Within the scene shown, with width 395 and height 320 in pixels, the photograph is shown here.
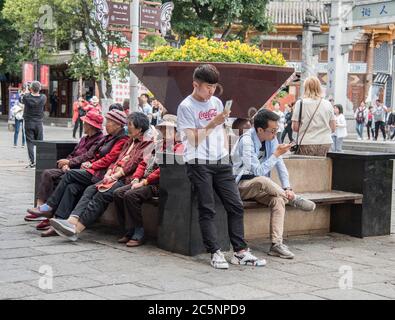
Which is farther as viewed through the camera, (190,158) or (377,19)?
(377,19)

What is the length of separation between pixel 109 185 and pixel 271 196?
160 centimetres

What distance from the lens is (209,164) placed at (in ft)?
20.2

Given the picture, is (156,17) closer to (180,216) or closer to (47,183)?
(47,183)

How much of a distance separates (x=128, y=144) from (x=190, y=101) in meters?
1.47

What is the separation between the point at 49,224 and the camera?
24.4 feet

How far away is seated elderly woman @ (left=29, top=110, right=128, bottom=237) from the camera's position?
7270mm

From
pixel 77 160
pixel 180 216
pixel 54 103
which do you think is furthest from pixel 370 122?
pixel 180 216

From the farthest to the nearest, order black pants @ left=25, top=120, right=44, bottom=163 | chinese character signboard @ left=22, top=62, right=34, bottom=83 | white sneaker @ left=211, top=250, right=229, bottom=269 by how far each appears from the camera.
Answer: chinese character signboard @ left=22, top=62, right=34, bottom=83
black pants @ left=25, top=120, right=44, bottom=163
white sneaker @ left=211, top=250, right=229, bottom=269

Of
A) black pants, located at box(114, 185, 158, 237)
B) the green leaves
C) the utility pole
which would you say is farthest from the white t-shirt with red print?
the green leaves

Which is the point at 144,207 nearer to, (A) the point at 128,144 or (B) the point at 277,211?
(A) the point at 128,144

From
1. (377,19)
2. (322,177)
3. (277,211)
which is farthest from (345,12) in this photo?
(277,211)

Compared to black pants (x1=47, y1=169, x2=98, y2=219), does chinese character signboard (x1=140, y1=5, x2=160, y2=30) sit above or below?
above

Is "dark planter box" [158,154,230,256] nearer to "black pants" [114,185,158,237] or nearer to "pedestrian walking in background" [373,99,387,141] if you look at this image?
"black pants" [114,185,158,237]

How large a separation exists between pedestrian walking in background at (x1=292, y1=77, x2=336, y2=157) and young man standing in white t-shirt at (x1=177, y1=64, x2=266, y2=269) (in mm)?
2532
